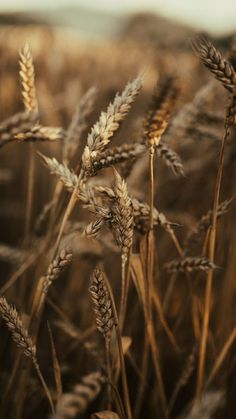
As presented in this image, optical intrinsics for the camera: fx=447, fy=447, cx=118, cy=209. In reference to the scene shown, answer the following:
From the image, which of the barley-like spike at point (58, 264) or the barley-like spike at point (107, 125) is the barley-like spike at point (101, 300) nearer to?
the barley-like spike at point (58, 264)

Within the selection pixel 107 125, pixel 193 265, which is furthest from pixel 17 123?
pixel 193 265

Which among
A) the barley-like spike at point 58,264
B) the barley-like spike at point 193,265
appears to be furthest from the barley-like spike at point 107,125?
the barley-like spike at point 193,265

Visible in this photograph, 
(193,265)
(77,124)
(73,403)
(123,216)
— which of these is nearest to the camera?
(73,403)

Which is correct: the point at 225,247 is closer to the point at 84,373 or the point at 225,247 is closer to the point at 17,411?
the point at 84,373

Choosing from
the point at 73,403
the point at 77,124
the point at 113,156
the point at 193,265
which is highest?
the point at 77,124

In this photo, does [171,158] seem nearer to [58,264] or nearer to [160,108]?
[160,108]

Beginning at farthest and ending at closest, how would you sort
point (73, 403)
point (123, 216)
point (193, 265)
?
point (193, 265)
point (123, 216)
point (73, 403)
